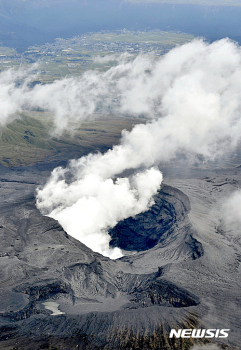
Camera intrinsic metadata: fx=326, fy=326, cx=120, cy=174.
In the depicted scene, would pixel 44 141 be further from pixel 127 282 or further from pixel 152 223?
pixel 127 282

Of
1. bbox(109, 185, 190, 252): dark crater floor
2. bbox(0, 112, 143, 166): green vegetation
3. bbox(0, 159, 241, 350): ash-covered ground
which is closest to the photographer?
bbox(0, 159, 241, 350): ash-covered ground

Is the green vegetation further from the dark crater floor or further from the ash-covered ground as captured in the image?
the dark crater floor

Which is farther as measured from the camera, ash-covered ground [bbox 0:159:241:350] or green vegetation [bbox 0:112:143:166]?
green vegetation [bbox 0:112:143:166]

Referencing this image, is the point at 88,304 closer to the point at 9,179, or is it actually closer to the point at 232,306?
the point at 232,306

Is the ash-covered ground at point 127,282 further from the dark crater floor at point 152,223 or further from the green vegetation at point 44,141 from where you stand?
the green vegetation at point 44,141

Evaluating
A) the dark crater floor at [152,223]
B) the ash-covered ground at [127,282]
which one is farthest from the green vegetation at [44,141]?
the dark crater floor at [152,223]

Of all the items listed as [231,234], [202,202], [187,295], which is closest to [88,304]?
[187,295]

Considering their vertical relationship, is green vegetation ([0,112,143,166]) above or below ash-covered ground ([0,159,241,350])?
above

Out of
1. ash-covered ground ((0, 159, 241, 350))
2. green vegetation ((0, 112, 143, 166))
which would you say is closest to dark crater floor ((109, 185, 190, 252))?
ash-covered ground ((0, 159, 241, 350))
